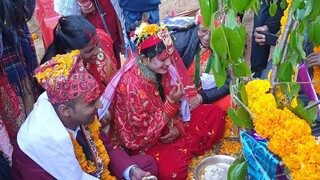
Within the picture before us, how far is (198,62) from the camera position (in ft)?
12.6

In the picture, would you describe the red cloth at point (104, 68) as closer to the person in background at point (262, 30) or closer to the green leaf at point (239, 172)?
the person in background at point (262, 30)

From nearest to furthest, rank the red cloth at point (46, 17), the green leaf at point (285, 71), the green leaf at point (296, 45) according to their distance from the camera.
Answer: the green leaf at point (296, 45), the green leaf at point (285, 71), the red cloth at point (46, 17)

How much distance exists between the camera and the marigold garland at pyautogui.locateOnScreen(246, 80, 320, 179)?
155cm

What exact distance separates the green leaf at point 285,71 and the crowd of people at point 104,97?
3.86ft

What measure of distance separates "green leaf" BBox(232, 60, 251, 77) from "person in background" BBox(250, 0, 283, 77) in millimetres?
2513

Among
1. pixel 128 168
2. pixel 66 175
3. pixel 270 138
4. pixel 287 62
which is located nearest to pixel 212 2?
pixel 287 62

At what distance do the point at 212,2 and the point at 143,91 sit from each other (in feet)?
5.99

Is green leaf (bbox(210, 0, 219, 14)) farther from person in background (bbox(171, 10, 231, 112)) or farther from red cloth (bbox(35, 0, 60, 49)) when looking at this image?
red cloth (bbox(35, 0, 60, 49))

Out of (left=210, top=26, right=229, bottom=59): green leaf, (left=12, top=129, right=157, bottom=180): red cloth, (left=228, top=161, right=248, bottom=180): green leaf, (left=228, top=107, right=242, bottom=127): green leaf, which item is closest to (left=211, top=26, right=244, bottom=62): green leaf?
(left=210, top=26, right=229, bottom=59): green leaf

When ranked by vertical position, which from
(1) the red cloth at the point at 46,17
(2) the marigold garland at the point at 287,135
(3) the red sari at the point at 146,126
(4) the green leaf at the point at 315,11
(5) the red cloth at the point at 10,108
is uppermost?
(4) the green leaf at the point at 315,11

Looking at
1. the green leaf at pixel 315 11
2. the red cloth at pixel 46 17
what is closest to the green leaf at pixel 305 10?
the green leaf at pixel 315 11

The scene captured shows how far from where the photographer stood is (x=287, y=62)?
5.24 ft

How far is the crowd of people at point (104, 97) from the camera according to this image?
2.38 m

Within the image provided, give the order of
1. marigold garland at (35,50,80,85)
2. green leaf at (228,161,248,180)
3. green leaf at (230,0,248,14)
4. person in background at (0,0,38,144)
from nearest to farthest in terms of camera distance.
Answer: green leaf at (230,0,248,14) < green leaf at (228,161,248,180) < marigold garland at (35,50,80,85) < person in background at (0,0,38,144)
